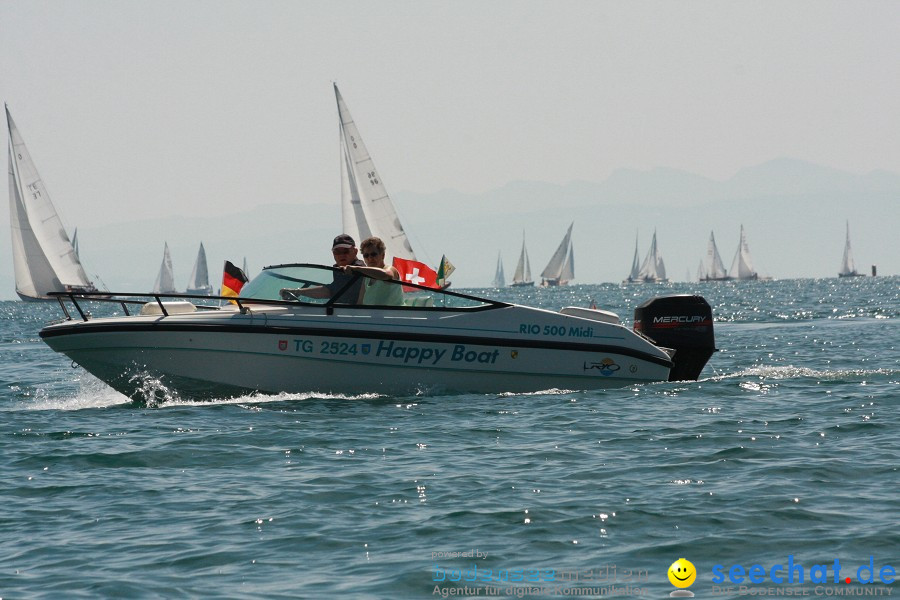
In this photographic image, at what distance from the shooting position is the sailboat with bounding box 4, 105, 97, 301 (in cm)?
4809

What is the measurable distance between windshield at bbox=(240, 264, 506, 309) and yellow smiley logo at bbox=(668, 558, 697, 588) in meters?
6.07

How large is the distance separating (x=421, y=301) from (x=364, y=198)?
16.5 metres

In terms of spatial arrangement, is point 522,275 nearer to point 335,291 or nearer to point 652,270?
point 652,270

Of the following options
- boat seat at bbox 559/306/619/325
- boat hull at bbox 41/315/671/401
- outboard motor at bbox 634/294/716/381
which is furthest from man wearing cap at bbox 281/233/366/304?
outboard motor at bbox 634/294/716/381

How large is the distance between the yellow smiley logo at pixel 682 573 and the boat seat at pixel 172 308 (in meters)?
6.91

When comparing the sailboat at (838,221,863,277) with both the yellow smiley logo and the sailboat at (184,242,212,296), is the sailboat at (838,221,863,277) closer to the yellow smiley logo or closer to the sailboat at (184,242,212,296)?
the sailboat at (184,242,212,296)

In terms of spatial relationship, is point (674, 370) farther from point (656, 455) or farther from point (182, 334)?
point (182, 334)

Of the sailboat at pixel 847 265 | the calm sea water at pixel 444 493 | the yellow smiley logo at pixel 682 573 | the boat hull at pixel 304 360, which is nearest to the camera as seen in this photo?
the yellow smiley logo at pixel 682 573

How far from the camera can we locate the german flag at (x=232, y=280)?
1296 centimetres

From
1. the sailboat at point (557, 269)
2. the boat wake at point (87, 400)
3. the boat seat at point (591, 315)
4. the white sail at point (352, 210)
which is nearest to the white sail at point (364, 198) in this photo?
the white sail at point (352, 210)

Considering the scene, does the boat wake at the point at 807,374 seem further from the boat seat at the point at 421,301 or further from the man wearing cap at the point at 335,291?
the man wearing cap at the point at 335,291

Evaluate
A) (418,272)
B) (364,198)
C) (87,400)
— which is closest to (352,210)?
(364,198)

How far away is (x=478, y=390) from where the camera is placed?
11578mm

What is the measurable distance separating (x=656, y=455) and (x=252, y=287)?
4981mm
